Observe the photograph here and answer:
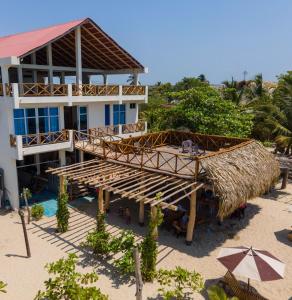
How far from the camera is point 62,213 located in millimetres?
15516

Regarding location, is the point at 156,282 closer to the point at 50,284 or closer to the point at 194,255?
the point at 194,255

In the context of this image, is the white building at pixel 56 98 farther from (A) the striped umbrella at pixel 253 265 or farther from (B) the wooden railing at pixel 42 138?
(A) the striped umbrella at pixel 253 265

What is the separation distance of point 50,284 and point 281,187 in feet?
67.4

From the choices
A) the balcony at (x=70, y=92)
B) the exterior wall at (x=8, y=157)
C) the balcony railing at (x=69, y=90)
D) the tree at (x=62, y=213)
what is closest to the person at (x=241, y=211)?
the tree at (x=62, y=213)

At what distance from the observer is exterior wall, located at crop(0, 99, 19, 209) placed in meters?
17.5

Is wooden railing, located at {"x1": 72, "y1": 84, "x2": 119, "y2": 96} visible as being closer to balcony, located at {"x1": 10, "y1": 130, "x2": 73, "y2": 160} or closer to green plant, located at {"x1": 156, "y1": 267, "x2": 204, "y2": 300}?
balcony, located at {"x1": 10, "y1": 130, "x2": 73, "y2": 160}

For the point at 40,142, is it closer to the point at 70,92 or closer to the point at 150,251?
the point at 70,92

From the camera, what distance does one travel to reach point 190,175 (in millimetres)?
15266

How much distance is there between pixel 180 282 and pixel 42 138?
12.7 metres

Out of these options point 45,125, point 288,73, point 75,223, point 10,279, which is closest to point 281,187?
point 288,73

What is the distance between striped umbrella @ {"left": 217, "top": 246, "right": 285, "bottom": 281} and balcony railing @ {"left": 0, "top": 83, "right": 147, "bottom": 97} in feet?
44.7

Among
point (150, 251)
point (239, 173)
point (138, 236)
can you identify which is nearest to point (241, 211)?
point (239, 173)

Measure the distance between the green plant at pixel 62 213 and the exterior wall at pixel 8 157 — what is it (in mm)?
4421

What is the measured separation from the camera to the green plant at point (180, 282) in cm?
1068
